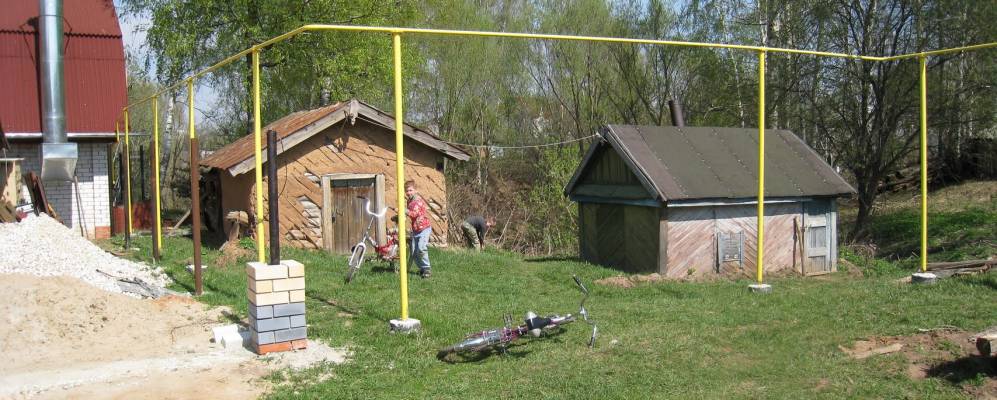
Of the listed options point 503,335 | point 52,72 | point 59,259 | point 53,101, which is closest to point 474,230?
point 59,259

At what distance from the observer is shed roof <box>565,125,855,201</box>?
51.0 ft

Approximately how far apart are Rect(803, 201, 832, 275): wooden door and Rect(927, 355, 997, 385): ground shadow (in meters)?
10.0

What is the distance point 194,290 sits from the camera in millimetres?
11977

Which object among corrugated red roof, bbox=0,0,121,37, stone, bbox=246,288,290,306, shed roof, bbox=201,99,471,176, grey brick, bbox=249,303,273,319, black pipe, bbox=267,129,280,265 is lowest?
grey brick, bbox=249,303,273,319

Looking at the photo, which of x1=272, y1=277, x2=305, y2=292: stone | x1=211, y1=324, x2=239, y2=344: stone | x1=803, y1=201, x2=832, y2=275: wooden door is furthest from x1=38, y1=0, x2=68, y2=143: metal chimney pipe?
x1=803, y1=201, x2=832, y2=275: wooden door

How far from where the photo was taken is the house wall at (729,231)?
1539cm

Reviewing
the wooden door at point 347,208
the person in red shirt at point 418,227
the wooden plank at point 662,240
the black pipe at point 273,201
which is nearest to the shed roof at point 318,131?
the wooden door at point 347,208

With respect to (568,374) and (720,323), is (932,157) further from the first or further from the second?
(568,374)

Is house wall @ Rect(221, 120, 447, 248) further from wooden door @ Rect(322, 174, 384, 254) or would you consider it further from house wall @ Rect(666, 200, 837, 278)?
house wall @ Rect(666, 200, 837, 278)

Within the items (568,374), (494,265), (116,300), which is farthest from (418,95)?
(568,374)

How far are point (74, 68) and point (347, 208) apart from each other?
849 centimetres

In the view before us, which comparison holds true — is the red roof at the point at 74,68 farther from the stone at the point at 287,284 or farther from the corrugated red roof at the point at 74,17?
the stone at the point at 287,284

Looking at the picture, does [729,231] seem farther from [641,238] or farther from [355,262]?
[355,262]

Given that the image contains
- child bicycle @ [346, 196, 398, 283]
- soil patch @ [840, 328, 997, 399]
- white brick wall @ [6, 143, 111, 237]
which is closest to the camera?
soil patch @ [840, 328, 997, 399]
